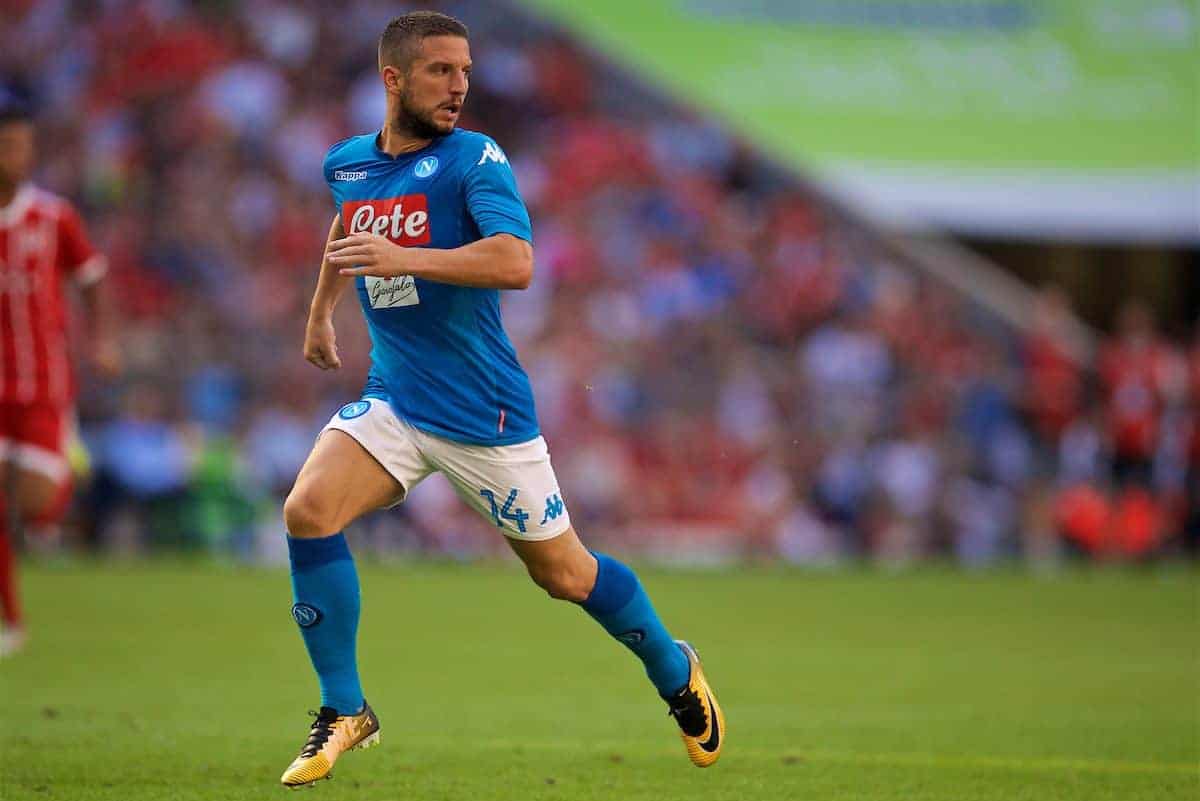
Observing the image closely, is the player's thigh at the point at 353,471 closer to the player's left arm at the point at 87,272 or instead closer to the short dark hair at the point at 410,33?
the short dark hair at the point at 410,33

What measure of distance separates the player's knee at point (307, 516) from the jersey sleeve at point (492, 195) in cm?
108

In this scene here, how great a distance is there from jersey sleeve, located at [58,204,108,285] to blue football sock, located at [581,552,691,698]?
4.79 metres

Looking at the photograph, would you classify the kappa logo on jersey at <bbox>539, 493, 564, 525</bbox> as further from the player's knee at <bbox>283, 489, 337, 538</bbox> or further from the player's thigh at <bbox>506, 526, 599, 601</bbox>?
the player's knee at <bbox>283, 489, 337, 538</bbox>

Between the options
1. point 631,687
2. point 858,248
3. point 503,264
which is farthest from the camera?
point 858,248

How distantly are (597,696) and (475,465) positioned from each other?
3.36 m

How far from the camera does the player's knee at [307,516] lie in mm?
5938

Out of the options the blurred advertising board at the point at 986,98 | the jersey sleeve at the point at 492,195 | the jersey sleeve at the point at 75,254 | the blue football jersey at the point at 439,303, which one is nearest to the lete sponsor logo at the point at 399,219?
the blue football jersey at the point at 439,303

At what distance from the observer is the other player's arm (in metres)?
5.61

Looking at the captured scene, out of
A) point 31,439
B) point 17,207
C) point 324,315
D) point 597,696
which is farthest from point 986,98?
point 324,315

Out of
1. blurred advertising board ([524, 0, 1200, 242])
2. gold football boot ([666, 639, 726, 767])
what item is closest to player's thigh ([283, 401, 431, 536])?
gold football boot ([666, 639, 726, 767])

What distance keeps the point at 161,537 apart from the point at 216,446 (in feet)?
3.90

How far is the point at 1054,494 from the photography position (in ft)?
67.6

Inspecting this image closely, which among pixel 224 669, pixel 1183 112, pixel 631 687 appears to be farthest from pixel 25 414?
pixel 1183 112

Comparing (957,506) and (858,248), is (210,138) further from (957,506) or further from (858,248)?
(957,506)
